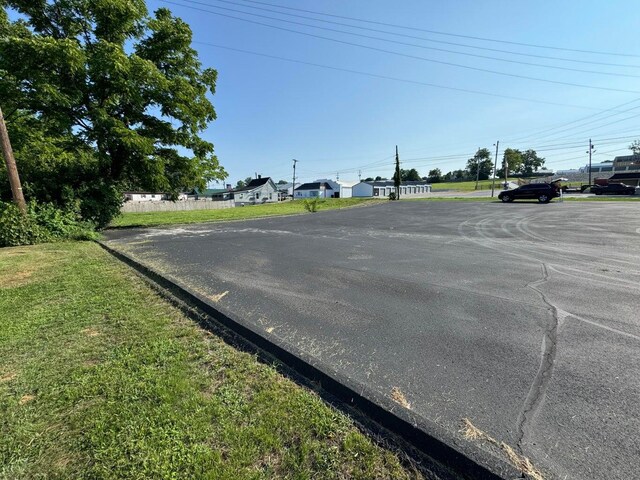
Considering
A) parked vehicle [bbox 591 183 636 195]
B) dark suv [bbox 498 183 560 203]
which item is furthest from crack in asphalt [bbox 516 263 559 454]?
parked vehicle [bbox 591 183 636 195]

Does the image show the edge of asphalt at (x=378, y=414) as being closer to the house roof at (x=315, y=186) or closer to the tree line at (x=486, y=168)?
the house roof at (x=315, y=186)

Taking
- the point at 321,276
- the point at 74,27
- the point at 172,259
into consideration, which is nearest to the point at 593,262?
the point at 321,276

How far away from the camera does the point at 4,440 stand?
189cm

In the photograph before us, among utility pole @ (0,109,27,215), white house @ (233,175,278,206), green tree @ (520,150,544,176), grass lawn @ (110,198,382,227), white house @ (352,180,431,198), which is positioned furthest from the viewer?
green tree @ (520,150,544,176)

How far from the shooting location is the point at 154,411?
2.10 meters

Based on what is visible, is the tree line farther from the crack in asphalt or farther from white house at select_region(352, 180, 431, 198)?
the crack in asphalt

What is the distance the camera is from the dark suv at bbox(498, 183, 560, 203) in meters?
25.6

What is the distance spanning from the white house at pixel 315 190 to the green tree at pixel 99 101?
63.7m

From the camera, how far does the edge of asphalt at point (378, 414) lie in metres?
1.69

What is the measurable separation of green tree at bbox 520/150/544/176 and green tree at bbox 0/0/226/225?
126668 mm

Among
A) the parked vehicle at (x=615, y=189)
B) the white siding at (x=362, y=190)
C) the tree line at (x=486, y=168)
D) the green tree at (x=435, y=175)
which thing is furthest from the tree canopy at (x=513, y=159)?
the parked vehicle at (x=615, y=189)

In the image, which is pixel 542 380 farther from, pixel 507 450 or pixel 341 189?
pixel 341 189

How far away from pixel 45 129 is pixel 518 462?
60.3 feet

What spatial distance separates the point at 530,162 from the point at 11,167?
13942cm
